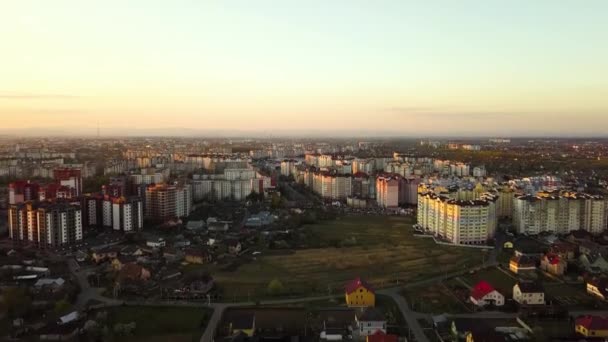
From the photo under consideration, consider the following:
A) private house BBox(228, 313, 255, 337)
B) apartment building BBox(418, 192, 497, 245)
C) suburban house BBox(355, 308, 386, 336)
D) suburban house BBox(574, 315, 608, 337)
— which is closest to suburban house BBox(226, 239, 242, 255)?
private house BBox(228, 313, 255, 337)

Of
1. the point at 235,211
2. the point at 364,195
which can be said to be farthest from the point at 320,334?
the point at 364,195

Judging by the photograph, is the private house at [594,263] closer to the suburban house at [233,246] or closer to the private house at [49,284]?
the suburban house at [233,246]

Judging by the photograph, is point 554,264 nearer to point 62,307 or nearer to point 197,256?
point 197,256

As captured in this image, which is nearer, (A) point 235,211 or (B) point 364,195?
(A) point 235,211

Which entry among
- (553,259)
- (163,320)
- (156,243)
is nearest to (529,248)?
(553,259)

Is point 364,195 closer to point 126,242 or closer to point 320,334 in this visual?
point 126,242

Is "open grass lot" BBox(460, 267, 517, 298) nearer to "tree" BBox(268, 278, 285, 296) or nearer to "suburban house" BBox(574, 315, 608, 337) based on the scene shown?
"suburban house" BBox(574, 315, 608, 337)
